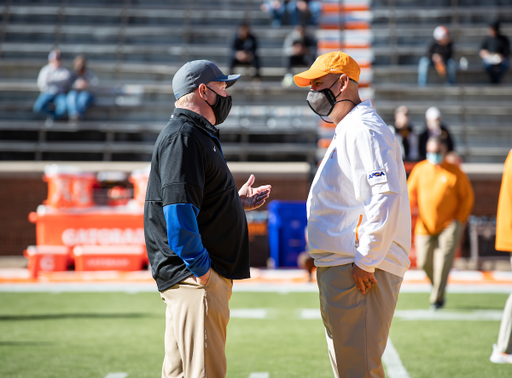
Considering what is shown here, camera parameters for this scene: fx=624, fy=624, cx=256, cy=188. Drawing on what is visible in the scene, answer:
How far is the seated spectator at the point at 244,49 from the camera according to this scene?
17297mm

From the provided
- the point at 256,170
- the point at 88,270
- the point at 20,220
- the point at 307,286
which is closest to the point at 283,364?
the point at 307,286

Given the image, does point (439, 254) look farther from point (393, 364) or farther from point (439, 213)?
point (393, 364)

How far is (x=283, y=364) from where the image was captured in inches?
217

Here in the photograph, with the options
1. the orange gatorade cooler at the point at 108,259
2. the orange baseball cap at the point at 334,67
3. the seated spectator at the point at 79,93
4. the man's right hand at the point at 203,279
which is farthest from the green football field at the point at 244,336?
the seated spectator at the point at 79,93

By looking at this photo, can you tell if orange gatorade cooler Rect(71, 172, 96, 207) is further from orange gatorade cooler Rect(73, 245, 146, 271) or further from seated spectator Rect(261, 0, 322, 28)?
seated spectator Rect(261, 0, 322, 28)

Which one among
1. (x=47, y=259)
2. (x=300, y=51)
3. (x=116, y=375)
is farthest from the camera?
Answer: (x=300, y=51)

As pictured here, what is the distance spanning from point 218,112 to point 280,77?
1530 cm

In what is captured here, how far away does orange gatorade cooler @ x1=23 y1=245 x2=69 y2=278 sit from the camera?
11.8m

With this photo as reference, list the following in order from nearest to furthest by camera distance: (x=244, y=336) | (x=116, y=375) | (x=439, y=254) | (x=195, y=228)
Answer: (x=195, y=228) < (x=116, y=375) < (x=244, y=336) < (x=439, y=254)

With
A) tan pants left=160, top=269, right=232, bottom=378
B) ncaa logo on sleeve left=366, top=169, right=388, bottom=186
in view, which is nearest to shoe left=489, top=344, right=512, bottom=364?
ncaa logo on sleeve left=366, top=169, right=388, bottom=186

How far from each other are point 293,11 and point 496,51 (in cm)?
625

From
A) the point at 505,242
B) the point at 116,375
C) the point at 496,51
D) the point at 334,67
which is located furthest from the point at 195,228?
the point at 496,51

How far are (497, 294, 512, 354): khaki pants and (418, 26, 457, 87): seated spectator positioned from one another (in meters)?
13.4

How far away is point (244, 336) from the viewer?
21.9 feet
